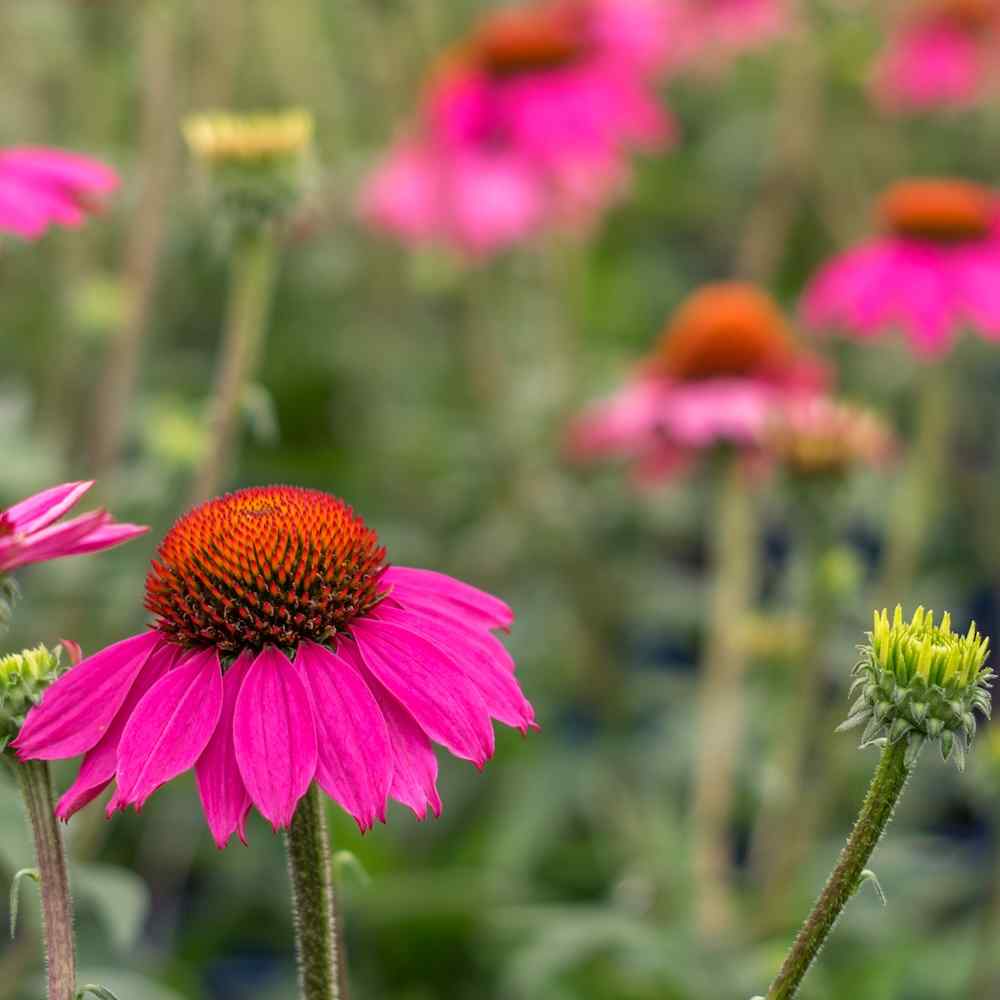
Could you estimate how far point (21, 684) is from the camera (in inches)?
24.5

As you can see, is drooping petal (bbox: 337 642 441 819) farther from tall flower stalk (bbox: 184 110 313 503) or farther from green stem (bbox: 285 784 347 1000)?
tall flower stalk (bbox: 184 110 313 503)

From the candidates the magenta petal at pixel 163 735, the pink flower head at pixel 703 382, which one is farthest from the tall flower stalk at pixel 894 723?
the pink flower head at pixel 703 382

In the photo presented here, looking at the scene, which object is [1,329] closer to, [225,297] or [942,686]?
[225,297]

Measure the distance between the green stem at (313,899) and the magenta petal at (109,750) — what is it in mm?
76

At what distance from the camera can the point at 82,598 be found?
5.29 feet

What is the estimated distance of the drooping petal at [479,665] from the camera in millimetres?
637

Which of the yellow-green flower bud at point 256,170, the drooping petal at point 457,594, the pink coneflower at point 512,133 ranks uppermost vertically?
the pink coneflower at point 512,133

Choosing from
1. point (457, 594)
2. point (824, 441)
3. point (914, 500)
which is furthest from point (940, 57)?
point (457, 594)

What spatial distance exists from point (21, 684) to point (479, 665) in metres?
0.18

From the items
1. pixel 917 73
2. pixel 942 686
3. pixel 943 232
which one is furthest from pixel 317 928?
pixel 917 73

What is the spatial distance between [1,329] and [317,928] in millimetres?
1965

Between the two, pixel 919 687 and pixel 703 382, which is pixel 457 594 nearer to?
pixel 919 687

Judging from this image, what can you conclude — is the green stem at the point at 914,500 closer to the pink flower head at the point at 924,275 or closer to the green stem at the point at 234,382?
the pink flower head at the point at 924,275

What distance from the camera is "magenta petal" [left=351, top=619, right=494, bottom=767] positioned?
0.61 metres
